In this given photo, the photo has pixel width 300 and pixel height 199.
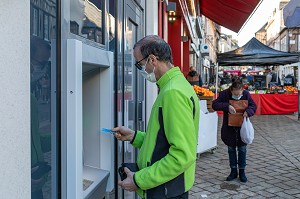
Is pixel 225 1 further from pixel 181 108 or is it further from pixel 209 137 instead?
pixel 181 108

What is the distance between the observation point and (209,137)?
7.46m

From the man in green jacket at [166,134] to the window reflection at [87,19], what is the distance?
32 cm

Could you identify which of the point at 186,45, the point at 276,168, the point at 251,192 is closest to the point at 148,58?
the point at 251,192

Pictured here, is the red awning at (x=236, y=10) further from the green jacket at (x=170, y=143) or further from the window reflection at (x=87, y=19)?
the green jacket at (x=170, y=143)

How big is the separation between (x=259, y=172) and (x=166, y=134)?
4.95 metres

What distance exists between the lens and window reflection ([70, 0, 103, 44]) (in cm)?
197

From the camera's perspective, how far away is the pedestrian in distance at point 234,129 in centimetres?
568

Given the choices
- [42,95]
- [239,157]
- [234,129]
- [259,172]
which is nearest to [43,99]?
[42,95]

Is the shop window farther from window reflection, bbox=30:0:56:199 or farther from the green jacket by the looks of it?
the green jacket

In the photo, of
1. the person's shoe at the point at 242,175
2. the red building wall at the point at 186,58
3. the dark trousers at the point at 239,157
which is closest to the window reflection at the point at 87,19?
the dark trousers at the point at 239,157

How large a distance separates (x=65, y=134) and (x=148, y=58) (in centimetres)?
59

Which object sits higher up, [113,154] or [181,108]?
[181,108]

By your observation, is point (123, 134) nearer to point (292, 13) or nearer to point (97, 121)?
point (97, 121)

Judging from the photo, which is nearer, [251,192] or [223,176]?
[251,192]
